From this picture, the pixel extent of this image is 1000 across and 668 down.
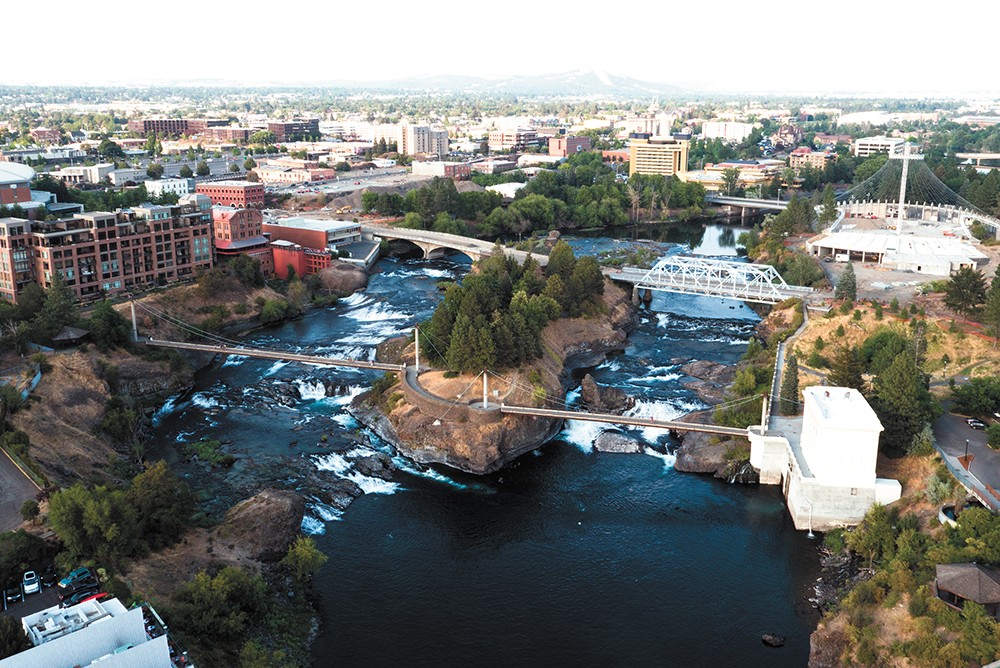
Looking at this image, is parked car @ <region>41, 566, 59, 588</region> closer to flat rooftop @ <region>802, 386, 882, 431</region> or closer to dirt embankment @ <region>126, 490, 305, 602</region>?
dirt embankment @ <region>126, 490, 305, 602</region>

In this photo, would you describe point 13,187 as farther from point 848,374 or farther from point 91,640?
point 848,374

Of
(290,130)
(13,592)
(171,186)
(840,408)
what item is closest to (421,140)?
(290,130)

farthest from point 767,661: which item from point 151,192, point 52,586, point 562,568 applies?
point 151,192

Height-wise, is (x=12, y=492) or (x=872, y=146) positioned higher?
(x=872, y=146)

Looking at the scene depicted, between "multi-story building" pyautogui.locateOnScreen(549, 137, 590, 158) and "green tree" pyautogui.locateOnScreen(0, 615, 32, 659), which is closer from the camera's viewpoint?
"green tree" pyautogui.locateOnScreen(0, 615, 32, 659)

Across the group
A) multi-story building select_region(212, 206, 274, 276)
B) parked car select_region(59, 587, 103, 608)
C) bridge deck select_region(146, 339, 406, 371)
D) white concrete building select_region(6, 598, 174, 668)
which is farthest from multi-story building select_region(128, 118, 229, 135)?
white concrete building select_region(6, 598, 174, 668)
